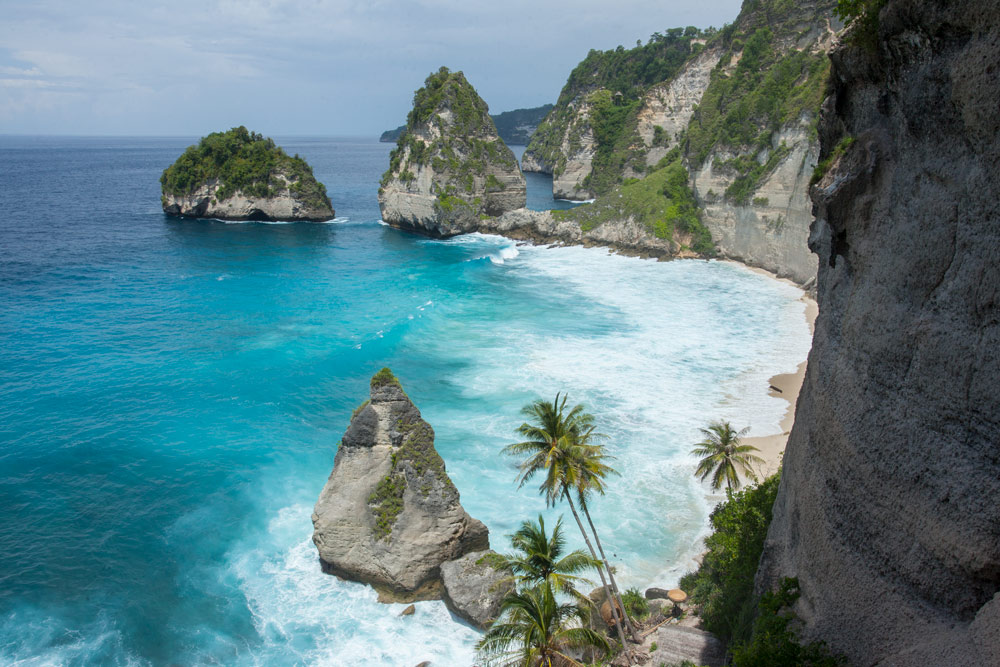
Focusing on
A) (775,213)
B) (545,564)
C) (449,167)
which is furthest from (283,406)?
(449,167)

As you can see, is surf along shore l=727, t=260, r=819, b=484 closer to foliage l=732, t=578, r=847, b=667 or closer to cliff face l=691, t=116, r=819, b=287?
cliff face l=691, t=116, r=819, b=287

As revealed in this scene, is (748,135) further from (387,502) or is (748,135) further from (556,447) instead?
(387,502)

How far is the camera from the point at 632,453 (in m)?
33.0

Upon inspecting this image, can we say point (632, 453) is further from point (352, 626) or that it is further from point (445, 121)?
point (445, 121)

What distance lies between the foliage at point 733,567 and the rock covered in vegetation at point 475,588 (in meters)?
6.82

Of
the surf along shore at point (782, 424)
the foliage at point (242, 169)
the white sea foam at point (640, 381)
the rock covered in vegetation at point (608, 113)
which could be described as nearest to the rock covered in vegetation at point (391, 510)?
the white sea foam at point (640, 381)

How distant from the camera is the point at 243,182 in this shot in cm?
9944

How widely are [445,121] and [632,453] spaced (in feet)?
232

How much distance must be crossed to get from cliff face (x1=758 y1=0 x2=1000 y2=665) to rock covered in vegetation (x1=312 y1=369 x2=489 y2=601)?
502 inches

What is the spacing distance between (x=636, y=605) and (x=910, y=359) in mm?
15152

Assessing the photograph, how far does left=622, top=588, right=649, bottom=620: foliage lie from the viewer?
22875 mm

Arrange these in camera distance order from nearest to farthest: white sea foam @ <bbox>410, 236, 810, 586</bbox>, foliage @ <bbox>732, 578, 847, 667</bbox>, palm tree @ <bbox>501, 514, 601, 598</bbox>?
foliage @ <bbox>732, 578, 847, 667</bbox> → palm tree @ <bbox>501, 514, 601, 598</bbox> → white sea foam @ <bbox>410, 236, 810, 586</bbox>

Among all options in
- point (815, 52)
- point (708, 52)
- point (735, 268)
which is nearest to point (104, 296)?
point (735, 268)

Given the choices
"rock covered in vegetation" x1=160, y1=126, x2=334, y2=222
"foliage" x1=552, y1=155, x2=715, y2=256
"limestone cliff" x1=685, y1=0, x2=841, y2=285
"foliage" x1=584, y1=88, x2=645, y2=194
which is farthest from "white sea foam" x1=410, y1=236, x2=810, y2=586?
"foliage" x1=584, y1=88, x2=645, y2=194
